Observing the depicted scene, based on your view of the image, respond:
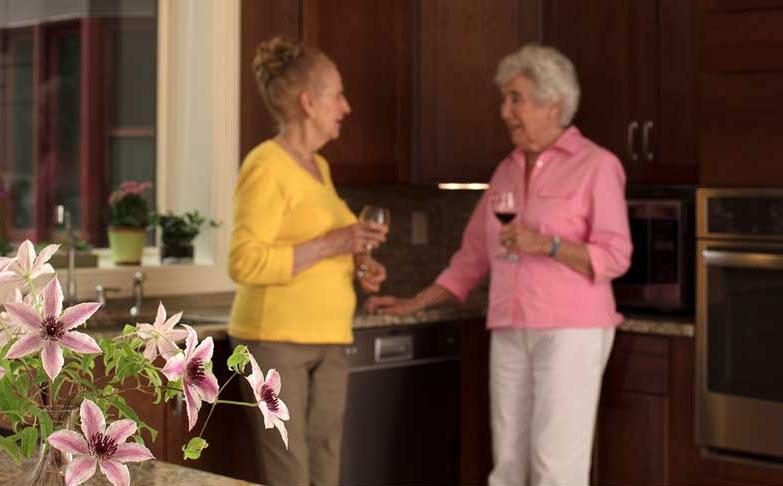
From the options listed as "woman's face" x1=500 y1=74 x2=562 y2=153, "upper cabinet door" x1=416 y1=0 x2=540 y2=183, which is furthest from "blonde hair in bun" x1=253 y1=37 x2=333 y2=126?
"upper cabinet door" x1=416 y1=0 x2=540 y2=183

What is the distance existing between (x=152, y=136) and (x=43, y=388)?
2.87 meters

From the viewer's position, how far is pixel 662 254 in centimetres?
416

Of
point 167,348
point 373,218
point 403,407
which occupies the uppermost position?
point 373,218

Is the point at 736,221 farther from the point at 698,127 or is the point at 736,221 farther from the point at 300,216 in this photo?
the point at 300,216

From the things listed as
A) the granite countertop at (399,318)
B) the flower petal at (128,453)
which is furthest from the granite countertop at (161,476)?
the granite countertop at (399,318)

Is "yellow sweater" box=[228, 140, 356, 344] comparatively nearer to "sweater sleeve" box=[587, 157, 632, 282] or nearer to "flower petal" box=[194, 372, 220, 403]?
"sweater sleeve" box=[587, 157, 632, 282]

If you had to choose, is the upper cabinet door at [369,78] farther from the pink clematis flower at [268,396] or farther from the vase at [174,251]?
the pink clematis flower at [268,396]

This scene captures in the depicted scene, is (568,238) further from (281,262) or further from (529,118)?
(281,262)

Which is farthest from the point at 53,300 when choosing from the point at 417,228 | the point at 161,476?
the point at 417,228

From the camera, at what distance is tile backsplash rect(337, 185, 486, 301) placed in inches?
185

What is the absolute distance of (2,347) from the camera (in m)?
1.39

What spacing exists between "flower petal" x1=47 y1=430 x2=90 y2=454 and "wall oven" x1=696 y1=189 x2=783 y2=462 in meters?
2.81

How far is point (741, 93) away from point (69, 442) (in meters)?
2.91

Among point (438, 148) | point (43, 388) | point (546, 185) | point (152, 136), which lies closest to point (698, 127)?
point (546, 185)
